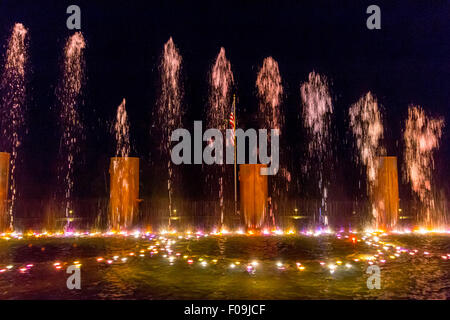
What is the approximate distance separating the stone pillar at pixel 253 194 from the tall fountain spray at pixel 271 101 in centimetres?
1449

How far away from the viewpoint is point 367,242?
1157cm

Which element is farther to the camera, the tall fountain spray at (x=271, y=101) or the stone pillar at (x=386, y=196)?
the tall fountain spray at (x=271, y=101)

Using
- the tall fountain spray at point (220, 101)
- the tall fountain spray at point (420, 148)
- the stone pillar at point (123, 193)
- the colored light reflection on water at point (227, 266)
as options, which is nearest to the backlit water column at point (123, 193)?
the stone pillar at point (123, 193)

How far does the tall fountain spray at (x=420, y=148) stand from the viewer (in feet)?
99.9

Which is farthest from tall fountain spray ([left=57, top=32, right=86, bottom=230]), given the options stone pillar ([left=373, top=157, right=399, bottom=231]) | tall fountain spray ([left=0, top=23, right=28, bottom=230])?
stone pillar ([left=373, top=157, right=399, bottom=231])

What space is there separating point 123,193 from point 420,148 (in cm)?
3026

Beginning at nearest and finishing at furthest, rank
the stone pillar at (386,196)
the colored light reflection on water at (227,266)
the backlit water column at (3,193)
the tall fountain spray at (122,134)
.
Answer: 1. the colored light reflection on water at (227,266)
2. the backlit water column at (3,193)
3. the stone pillar at (386,196)
4. the tall fountain spray at (122,134)

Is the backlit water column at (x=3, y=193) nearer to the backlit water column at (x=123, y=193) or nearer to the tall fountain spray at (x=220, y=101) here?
the backlit water column at (x=123, y=193)

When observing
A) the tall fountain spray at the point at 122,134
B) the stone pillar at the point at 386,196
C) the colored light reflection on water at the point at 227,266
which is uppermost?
the tall fountain spray at the point at 122,134

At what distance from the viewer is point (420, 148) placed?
37344 mm

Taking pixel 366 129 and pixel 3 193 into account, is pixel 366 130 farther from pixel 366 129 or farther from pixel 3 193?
pixel 3 193

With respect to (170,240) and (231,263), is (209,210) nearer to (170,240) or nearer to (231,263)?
(170,240)

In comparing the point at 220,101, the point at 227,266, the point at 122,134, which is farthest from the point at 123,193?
the point at 122,134
